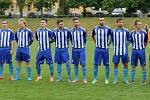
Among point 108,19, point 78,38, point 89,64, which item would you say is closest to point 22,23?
point 78,38

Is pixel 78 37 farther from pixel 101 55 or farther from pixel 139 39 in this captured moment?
pixel 139 39

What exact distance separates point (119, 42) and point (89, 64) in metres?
6.05

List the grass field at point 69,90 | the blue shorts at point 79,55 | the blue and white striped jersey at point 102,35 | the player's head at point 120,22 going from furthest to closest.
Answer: the blue shorts at point 79,55 < the blue and white striped jersey at point 102,35 < the player's head at point 120,22 < the grass field at point 69,90

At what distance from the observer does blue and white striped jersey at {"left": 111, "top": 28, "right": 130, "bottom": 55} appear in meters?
15.5

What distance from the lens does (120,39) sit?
15.6 metres

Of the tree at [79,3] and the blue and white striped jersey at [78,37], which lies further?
the tree at [79,3]

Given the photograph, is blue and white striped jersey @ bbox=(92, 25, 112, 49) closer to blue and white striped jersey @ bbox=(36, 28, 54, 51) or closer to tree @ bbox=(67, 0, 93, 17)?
blue and white striped jersey @ bbox=(36, 28, 54, 51)

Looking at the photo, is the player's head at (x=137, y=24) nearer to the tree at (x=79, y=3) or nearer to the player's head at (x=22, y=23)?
the player's head at (x=22, y=23)

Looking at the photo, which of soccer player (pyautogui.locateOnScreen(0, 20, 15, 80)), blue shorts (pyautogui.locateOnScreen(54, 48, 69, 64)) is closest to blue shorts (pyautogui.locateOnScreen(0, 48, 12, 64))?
soccer player (pyautogui.locateOnScreen(0, 20, 15, 80))

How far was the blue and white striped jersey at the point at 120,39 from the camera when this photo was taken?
15523 millimetres

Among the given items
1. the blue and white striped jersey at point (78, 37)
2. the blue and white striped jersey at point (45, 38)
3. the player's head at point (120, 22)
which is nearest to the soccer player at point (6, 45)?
the blue and white striped jersey at point (45, 38)

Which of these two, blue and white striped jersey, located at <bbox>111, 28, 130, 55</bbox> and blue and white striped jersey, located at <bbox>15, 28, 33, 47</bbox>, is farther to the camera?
blue and white striped jersey, located at <bbox>15, 28, 33, 47</bbox>

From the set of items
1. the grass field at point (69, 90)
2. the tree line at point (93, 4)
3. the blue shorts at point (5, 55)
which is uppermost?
the blue shorts at point (5, 55)

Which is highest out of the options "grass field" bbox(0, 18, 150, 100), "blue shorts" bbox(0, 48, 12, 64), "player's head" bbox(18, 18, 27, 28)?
"player's head" bbox(18, 18, 27, 28)
